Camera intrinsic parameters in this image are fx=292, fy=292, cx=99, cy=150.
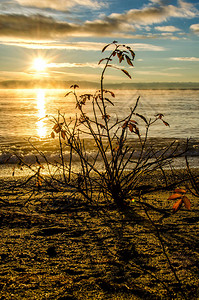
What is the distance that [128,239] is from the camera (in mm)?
2723

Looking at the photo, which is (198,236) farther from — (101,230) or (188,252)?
(101,230)

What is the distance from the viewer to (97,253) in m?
2.47

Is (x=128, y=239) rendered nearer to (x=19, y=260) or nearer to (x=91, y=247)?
(x=91, y=247)

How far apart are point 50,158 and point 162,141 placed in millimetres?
5949

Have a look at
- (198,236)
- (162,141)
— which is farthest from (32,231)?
(162,141)

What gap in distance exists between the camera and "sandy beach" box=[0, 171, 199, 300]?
1.97m

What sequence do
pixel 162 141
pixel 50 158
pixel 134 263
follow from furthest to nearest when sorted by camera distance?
pixel 162 141 → pixel 50 158 → pixel 134 263

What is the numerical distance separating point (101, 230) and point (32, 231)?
696 millimetres

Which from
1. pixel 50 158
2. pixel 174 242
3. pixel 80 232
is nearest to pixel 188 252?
pixel 174 242

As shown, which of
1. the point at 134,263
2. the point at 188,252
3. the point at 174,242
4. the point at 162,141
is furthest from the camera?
the point at 162,141

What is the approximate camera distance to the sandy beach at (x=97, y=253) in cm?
197

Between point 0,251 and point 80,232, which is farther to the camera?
point 80,232

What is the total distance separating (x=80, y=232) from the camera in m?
2.93

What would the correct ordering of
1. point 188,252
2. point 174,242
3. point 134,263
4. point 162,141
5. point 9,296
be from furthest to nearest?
point 162,141 < point 174,242 < point 188,252 < point 134,263 < point 9,296
